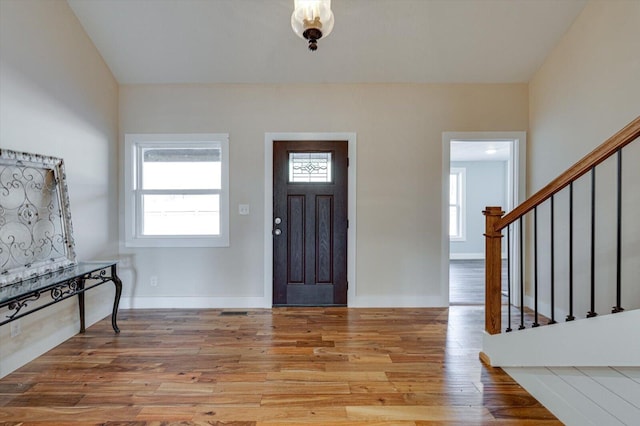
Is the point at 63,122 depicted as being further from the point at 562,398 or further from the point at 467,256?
the point at 467,256

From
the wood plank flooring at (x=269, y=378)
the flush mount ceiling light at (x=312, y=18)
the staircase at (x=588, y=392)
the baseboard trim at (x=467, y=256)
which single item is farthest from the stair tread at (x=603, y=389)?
the baseboard trim at (x=467, y=256)

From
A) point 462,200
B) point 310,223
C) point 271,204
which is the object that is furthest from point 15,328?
point 462,200

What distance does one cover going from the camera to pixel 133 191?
3.51 meters

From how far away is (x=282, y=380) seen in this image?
6.77 feet

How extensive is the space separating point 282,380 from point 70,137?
2860 mm

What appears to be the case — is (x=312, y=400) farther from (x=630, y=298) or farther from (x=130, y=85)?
(x=130, y=85)

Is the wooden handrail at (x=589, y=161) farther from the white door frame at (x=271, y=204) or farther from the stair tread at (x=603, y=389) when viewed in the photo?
the white door frame at (x=271, y=204)

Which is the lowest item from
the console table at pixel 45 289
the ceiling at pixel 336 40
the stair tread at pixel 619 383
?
the stair tread at pixel 619 383

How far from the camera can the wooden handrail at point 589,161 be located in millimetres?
1376

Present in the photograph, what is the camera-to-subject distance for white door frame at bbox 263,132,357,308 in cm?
344

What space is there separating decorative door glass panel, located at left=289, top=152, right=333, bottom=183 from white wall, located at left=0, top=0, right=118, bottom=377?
2035mm

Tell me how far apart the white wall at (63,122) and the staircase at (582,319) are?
357 centimetres

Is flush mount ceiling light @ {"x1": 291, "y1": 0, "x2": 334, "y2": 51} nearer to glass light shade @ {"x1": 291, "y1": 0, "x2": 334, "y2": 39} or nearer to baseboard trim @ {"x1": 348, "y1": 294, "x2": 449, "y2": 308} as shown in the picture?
glass light shade @ {"x1": 291, "y1": 0, "x2": 334, "y2": 39}

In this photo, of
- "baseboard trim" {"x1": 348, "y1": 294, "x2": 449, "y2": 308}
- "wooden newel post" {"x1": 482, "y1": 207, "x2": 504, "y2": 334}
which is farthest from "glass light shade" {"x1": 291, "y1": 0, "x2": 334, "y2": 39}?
"baseboard trim" {"x1": 348, "y1": 294, "x2": 449, "y2": 308}
